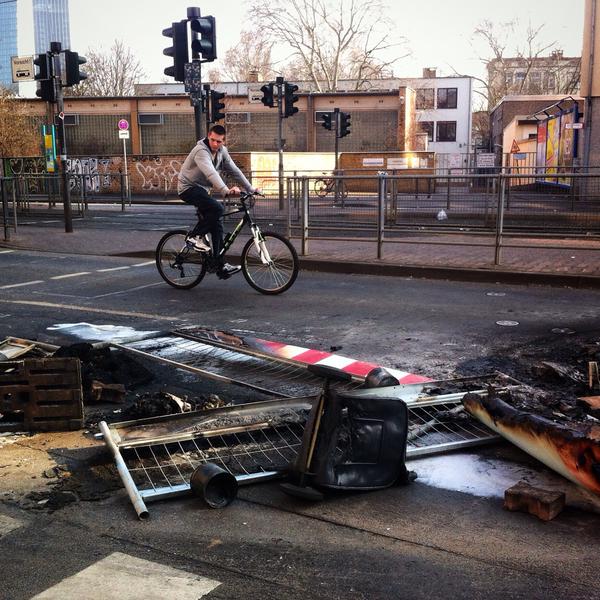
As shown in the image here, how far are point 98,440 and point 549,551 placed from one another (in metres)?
2.53

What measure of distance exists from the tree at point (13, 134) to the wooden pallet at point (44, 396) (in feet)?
107

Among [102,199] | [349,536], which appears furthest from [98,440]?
[102,199]

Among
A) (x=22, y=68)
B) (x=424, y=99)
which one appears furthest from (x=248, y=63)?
(x=22, y=68)

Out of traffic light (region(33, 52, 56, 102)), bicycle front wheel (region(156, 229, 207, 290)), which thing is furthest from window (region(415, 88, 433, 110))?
bicycle front wheel (region(156, 229, 207, 290))

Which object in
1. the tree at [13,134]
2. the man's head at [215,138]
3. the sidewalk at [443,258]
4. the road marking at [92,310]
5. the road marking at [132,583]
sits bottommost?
the road marking at [132,583]

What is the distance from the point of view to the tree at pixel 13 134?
35.6 meters

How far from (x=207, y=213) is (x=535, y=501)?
23.3 ft

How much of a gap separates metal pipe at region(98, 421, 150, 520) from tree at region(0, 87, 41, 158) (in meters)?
33.3

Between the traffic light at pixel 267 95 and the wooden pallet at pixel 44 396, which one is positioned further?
the traffic light at pixel 267 95

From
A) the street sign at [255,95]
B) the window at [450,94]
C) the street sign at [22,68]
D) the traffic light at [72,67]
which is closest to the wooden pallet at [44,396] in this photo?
the traffic light at [72,67]

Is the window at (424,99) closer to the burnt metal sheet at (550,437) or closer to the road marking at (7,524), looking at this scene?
the burnt metal sheet at (550,437)

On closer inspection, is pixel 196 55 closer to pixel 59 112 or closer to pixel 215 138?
pixel 59 112

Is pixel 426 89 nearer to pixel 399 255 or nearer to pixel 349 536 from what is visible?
pixel 399 255

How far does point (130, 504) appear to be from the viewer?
12.6 feet
